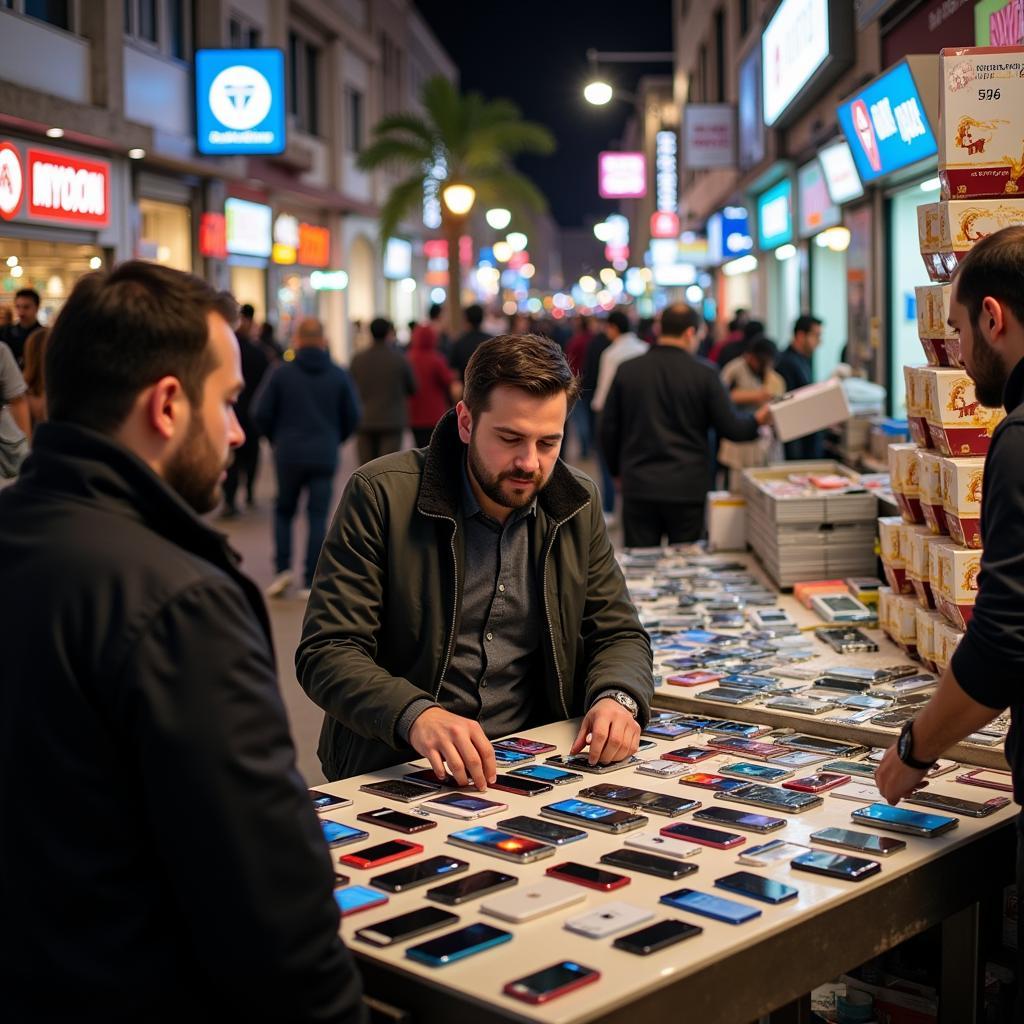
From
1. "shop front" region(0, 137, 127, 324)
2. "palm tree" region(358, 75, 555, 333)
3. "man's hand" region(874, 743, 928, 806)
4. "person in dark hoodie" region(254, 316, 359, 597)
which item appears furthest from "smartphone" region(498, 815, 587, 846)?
"palm tree" region(358, 75, 555, 333)

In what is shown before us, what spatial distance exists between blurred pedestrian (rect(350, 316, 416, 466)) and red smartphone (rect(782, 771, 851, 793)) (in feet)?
31.3

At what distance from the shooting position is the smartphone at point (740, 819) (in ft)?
8.75

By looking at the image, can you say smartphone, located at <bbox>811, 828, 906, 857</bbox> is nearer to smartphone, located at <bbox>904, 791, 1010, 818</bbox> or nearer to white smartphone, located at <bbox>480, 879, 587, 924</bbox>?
smartphone, located at <bbox>904, 791, 1010, 818</bbox>

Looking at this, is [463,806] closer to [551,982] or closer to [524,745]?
[524,745]

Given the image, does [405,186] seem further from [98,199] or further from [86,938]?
[86,938]

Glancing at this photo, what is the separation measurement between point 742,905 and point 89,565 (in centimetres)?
121

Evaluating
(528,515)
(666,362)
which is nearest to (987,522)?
(528,515)

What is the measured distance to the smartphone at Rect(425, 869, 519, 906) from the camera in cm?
233

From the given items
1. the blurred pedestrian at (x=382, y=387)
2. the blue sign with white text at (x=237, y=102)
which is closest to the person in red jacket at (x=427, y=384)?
the blurred pedestrian at (x=382, y=387)

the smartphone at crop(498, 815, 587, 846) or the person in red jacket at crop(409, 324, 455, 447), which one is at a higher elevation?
the person in red jacket at crop(409, 324, 455, 447)

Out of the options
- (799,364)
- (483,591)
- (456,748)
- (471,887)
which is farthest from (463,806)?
(799,364)

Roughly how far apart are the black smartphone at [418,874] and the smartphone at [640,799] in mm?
451

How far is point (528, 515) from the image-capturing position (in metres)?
3.45

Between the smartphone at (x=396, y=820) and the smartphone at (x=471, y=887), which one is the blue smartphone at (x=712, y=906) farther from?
the smartphone at (x=396, y=820)
